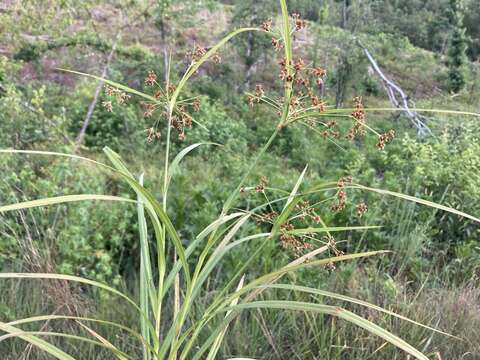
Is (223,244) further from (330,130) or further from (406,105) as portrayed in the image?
(406,105)

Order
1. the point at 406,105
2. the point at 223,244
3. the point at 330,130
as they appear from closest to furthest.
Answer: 1. the point at 330,130
2. the point at 223,244
3. the point at 406,105

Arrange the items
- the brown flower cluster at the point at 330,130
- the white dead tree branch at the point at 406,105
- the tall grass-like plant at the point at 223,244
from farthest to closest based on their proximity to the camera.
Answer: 1. the white dead tree branch at the point at 406,105
2. the brown flower cluster at the point at 330,130
3. the tall grass-like plant at the point at 223,244

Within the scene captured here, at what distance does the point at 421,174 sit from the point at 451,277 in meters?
1.16

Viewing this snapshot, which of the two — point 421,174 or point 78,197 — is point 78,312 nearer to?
point 78,197

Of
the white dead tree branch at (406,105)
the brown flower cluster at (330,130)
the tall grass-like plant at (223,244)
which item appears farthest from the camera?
the white dead tree branch at (406,105)

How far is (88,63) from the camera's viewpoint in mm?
6957

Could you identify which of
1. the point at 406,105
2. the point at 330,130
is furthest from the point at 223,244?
the point at 406,105

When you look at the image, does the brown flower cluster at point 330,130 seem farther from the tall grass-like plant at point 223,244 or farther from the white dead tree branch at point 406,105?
the white dead tree branch at point 406,105

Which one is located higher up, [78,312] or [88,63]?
[88,63]

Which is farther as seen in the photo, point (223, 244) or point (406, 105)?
point (406, 105)

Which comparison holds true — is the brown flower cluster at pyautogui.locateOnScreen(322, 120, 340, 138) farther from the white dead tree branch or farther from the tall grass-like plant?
the white dead tree branch

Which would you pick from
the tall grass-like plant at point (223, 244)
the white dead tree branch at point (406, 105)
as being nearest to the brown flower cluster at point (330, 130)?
the tall grass-like plant at point (223, 244)

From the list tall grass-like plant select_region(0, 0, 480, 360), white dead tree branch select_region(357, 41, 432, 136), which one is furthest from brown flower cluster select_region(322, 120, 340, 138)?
white dead tree branch select_region(357, 41, 432, 136)

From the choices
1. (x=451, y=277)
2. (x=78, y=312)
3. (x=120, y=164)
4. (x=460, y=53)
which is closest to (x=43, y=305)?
(x=78, y=312)
